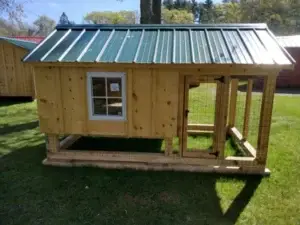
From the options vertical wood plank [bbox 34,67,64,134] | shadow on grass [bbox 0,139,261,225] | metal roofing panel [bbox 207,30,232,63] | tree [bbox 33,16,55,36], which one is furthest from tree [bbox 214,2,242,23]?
shadow on grass [bbox 0,139,261,225]

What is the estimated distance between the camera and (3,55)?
35.0ft

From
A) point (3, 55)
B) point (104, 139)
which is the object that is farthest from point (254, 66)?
point (3, 55)

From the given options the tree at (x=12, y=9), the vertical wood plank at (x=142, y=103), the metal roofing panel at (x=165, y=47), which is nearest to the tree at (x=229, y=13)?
the tree at (x=12, y=9)

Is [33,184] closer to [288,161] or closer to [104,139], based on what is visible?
[104,139]

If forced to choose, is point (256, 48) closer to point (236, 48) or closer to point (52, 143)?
point (236, 48)

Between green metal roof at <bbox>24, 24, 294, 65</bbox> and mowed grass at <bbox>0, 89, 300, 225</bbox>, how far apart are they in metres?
2.05

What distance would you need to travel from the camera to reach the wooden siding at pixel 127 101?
459cm

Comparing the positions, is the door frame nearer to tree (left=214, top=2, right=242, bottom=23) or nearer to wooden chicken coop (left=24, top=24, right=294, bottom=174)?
wooden chicken coop (left=24, top=24, right=294, bottom=174)

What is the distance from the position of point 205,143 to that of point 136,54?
9.47 ft

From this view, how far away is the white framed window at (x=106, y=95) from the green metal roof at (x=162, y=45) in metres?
0.34

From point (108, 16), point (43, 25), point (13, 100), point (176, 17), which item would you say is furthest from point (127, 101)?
point (43, 25)

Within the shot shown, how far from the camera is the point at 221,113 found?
457 centimetres

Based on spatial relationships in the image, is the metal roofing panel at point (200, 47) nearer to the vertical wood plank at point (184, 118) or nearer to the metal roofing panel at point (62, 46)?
the vertical wood plank at point (184, 118)

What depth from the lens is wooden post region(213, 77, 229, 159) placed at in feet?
14.7
